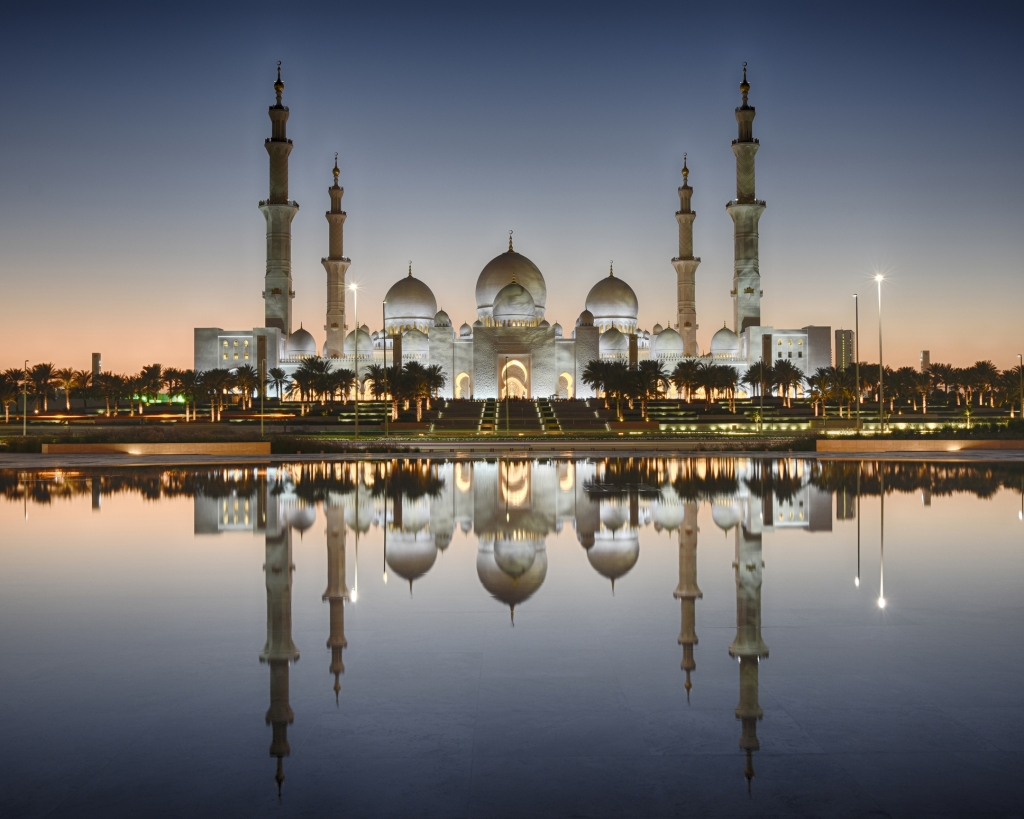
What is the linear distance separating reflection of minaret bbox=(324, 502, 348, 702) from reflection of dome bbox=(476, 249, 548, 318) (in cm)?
6220

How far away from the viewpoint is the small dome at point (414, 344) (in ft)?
248

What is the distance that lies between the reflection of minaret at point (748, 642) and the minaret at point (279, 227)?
6234 centimetres

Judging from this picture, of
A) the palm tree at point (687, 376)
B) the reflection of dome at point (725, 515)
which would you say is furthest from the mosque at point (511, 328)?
the reflection of dome at point (725, 515)

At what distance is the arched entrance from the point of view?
71188mm

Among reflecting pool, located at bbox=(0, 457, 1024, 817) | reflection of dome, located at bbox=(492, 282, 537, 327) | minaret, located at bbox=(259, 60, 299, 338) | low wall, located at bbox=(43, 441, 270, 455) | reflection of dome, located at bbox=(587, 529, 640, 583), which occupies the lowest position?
reflecting pool, located at bbox=(0, 457, 1024, 817)

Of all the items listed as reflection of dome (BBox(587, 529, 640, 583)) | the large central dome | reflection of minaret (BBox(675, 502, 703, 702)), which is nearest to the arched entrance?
the large central dome

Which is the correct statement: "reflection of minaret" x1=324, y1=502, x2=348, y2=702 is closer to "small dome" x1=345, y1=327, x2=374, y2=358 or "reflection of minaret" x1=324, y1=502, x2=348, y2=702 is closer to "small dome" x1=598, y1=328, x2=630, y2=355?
"small dome" x1=598, y1=328, x2=630, y2=355

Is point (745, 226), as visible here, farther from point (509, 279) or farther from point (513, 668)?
point (513, 668)

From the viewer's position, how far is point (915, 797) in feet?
12.5

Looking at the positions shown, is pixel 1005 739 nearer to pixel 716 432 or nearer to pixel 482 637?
pixel 482 637

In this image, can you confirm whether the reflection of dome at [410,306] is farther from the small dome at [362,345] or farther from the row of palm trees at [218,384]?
the row of palm trees at [218,384]

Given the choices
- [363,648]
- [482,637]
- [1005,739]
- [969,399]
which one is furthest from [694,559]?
[969,399]

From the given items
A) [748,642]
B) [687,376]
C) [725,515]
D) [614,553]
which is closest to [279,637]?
[748,642]

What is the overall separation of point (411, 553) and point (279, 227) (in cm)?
6278
